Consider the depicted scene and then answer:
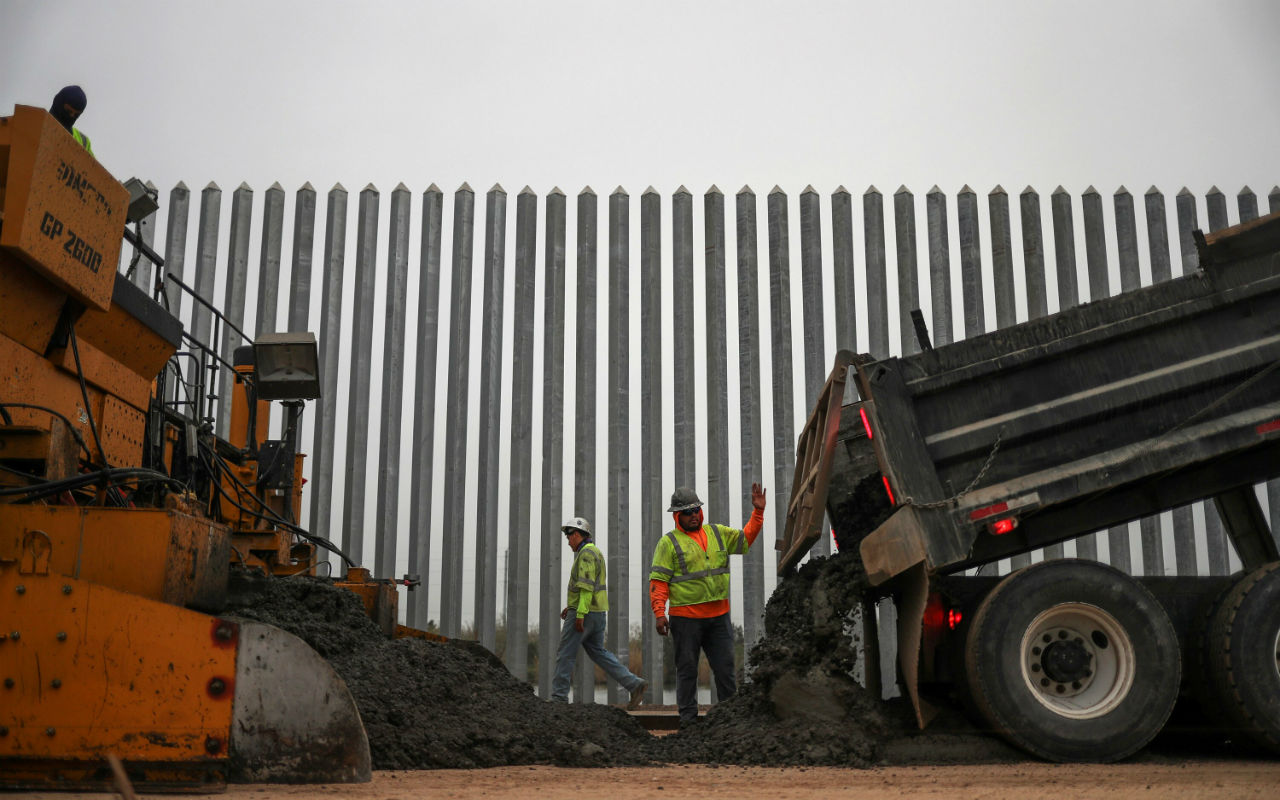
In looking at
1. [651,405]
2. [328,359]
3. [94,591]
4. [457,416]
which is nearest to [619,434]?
[651,405]

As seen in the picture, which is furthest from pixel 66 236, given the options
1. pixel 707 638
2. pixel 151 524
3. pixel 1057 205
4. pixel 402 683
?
pixel 1057 205

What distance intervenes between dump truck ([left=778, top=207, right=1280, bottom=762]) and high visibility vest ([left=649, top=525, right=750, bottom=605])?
2.56m

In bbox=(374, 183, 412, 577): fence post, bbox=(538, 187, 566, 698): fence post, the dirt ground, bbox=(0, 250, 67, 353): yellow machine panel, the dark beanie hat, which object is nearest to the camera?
the dirt ground

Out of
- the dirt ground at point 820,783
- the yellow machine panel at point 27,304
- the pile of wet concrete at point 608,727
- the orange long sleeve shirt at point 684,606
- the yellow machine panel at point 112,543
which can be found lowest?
the dirt ground at point 820,783

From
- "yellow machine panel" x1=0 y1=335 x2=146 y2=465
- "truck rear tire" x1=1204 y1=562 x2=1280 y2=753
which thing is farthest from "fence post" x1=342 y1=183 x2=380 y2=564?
"truck rear tire" x1=1204 y1=562 x2=1280 y2=753

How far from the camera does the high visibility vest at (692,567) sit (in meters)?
8.70

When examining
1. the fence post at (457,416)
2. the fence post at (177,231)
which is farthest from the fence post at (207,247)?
the fence post at (457,416)

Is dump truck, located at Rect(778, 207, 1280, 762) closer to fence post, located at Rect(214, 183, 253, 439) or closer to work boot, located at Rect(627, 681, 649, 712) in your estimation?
work boot, located at Rect(627, 681, 649, 712)

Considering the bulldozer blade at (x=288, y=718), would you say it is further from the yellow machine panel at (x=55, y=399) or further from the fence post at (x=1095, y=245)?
the fence post at (x=1095, y=245)

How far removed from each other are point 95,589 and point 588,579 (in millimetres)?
5591

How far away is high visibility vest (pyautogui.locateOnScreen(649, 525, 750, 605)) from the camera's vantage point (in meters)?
8.70

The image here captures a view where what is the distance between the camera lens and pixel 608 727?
275 inches

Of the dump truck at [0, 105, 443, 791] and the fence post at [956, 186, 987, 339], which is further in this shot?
the fence post at [956, 186, 987, 339]

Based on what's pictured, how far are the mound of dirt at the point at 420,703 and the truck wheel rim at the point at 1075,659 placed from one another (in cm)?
220
